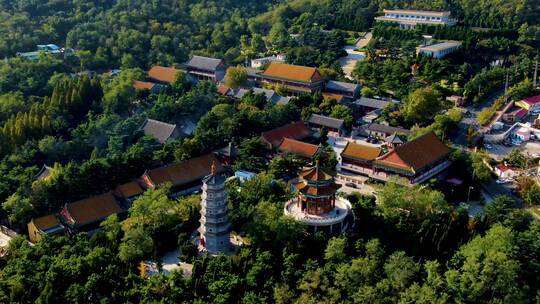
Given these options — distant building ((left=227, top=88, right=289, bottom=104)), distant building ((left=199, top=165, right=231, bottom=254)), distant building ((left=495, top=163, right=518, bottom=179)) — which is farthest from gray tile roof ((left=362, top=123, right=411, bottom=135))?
distant building ((left=199, top=165, right=231, bottom=254))

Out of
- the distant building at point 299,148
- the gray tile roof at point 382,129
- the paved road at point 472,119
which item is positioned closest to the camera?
the distant building at point 299,148

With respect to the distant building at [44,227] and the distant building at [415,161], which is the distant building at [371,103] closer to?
the distant building at [415,161]

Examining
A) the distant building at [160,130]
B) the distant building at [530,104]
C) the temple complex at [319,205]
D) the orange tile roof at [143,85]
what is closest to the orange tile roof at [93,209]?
the distant building at [160,130]

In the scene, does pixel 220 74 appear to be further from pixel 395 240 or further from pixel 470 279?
pixel 470 279

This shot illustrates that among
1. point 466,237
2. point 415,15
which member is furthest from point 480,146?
point 415,15

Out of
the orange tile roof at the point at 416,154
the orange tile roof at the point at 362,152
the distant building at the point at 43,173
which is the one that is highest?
the orange tile roof at the point at 416,154

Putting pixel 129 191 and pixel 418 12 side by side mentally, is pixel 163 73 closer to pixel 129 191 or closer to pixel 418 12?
pixel 129 191

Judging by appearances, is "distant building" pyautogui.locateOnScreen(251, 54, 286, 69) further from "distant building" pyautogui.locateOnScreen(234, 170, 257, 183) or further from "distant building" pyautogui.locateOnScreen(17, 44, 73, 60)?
"distant building" pyautogui.locateOnScreen(234, 170, 257, 183)
